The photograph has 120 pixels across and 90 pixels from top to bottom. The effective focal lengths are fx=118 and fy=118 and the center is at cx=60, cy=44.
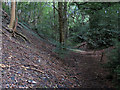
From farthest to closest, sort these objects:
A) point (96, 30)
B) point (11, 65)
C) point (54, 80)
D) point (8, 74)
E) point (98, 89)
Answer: point (96, 30)
point (98, 89)
point (54, 80)
point (11, 65)
point (8, 74)

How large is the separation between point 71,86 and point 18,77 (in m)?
2.07

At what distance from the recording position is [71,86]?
454 cm

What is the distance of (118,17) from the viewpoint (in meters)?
5.36

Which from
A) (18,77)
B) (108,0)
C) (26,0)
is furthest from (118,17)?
(26,0)

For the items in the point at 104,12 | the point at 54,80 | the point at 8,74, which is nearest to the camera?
the point at 8,74

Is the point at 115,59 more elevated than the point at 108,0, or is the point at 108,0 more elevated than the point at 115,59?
the point at 108,0

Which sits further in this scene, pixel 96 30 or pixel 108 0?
pixel 96 30

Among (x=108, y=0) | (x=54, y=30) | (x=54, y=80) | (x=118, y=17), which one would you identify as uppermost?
(x=108, y=0)

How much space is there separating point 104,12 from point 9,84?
625 centimetres

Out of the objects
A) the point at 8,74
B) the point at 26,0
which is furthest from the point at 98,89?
the point at 26,0

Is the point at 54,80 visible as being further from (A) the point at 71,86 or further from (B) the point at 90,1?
(B) the point at 90,1

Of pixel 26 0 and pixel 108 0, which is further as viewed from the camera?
pixel 26 0

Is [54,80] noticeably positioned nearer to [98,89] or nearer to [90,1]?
[98,89]

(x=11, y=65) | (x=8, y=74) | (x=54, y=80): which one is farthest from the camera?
(x=54, y=80)
